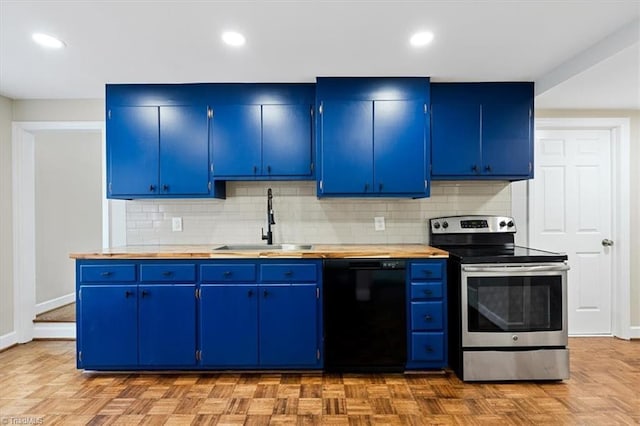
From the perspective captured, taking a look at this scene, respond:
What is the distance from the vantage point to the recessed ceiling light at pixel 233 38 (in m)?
2.38

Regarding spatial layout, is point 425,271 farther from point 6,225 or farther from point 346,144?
point 6,225

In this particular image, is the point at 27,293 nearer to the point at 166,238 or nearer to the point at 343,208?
the point at 166,238

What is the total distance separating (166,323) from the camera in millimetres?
2910

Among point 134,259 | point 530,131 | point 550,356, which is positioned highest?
point 530,131

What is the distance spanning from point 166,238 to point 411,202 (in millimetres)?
2284

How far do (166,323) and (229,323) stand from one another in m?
0.47

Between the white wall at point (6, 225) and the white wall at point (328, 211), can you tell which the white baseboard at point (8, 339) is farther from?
the white wall at point (328, 211)

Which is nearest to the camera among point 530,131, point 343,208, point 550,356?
point 550,356

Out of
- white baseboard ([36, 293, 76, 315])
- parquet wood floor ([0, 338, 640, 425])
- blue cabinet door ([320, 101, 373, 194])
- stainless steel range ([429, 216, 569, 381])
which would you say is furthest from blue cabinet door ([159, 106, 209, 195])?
white baseboard ([36, 293, 76, 315])

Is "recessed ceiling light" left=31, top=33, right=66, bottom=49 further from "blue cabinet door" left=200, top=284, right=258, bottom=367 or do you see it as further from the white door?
the white door

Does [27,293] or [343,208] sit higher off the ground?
[343,208]

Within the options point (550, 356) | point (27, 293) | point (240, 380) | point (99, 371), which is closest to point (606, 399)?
point (550, 356)

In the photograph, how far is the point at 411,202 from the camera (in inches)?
142

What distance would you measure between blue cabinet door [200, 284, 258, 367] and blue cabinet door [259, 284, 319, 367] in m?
0.07
